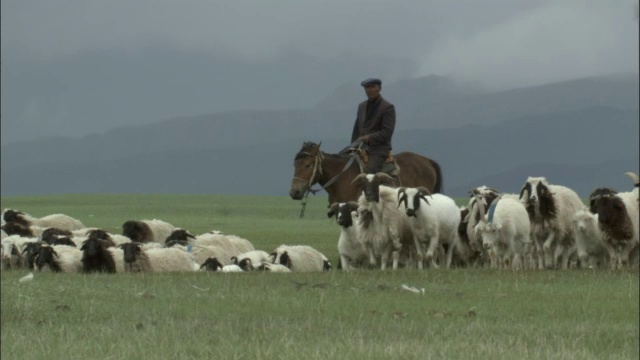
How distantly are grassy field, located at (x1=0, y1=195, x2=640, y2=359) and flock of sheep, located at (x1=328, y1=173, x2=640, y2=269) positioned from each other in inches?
80.3

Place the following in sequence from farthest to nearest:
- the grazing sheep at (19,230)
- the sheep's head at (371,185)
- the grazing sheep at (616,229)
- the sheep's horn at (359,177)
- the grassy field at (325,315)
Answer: the grazing sheep at (19,230), the sheep's horn at (359,177), the sheep's head at (371,185), the grazing sheep at (616,229), the grassy field at (325,315)

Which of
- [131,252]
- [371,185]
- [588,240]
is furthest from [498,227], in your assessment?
[131,252]

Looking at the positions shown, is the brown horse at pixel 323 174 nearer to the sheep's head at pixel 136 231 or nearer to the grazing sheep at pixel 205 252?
the grazing sheep at pixel 205 252

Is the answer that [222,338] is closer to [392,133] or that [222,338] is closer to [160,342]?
[160,342]

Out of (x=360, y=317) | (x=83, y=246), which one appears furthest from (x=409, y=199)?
(x=360, y=317)

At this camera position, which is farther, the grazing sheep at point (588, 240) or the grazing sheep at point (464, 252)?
the grazing sheep at point (464, 252)

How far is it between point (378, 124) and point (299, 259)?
113 inches

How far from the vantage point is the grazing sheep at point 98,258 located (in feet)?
71.8

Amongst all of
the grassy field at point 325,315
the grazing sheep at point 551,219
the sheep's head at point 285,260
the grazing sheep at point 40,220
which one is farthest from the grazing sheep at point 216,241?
the grazing sheep at point 551,219

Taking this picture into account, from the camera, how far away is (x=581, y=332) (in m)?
11.7

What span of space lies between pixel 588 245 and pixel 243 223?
1034 inches

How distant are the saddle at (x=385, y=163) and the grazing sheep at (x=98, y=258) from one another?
4679 millimetres

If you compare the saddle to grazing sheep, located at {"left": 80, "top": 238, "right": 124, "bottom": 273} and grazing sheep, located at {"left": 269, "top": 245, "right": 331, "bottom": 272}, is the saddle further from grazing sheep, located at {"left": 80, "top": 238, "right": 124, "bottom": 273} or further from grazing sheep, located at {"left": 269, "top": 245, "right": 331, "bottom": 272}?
grazing sheep, located at {"left": 80, "top": 238, "right": 124, "bottom": 273}

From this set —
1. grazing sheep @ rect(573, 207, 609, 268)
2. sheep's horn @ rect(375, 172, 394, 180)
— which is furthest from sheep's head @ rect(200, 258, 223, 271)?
grazing sheep @ rect(573, 207, 609, 268)
